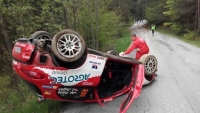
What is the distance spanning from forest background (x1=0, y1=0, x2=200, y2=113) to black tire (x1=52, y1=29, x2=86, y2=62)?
170 cm

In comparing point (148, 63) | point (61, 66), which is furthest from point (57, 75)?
point (148, 63)

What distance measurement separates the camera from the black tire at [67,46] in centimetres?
378

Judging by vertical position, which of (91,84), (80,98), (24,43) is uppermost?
(24,43)

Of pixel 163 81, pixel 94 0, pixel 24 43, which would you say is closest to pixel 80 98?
pixel 24 43

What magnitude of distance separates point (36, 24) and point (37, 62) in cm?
545

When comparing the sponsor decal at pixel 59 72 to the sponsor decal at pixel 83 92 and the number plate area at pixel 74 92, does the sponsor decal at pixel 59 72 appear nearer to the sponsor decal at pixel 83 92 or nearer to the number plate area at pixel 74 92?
the number plate area at pixel 74 92

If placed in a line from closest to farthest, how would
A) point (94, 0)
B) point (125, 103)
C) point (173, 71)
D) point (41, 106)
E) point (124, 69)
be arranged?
point (125, 103) → point (41, 106) → point (124, 69) → point (173, 71) → point (94, 0)

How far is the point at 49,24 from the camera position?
873cm

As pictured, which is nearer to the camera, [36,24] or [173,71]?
[173,71]

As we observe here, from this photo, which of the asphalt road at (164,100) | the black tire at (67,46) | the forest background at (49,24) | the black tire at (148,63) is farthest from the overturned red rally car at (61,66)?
the black tire at (148,63)

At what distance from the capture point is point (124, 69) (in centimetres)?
596

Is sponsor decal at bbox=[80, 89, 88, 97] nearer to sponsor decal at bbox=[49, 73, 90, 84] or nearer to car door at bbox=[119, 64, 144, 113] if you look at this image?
sponsor decal at bbox=[49, 73, 90, 84]

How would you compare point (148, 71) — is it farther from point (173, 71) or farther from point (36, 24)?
point (36, 24)

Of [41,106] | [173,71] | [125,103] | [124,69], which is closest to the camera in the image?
[125,103]
